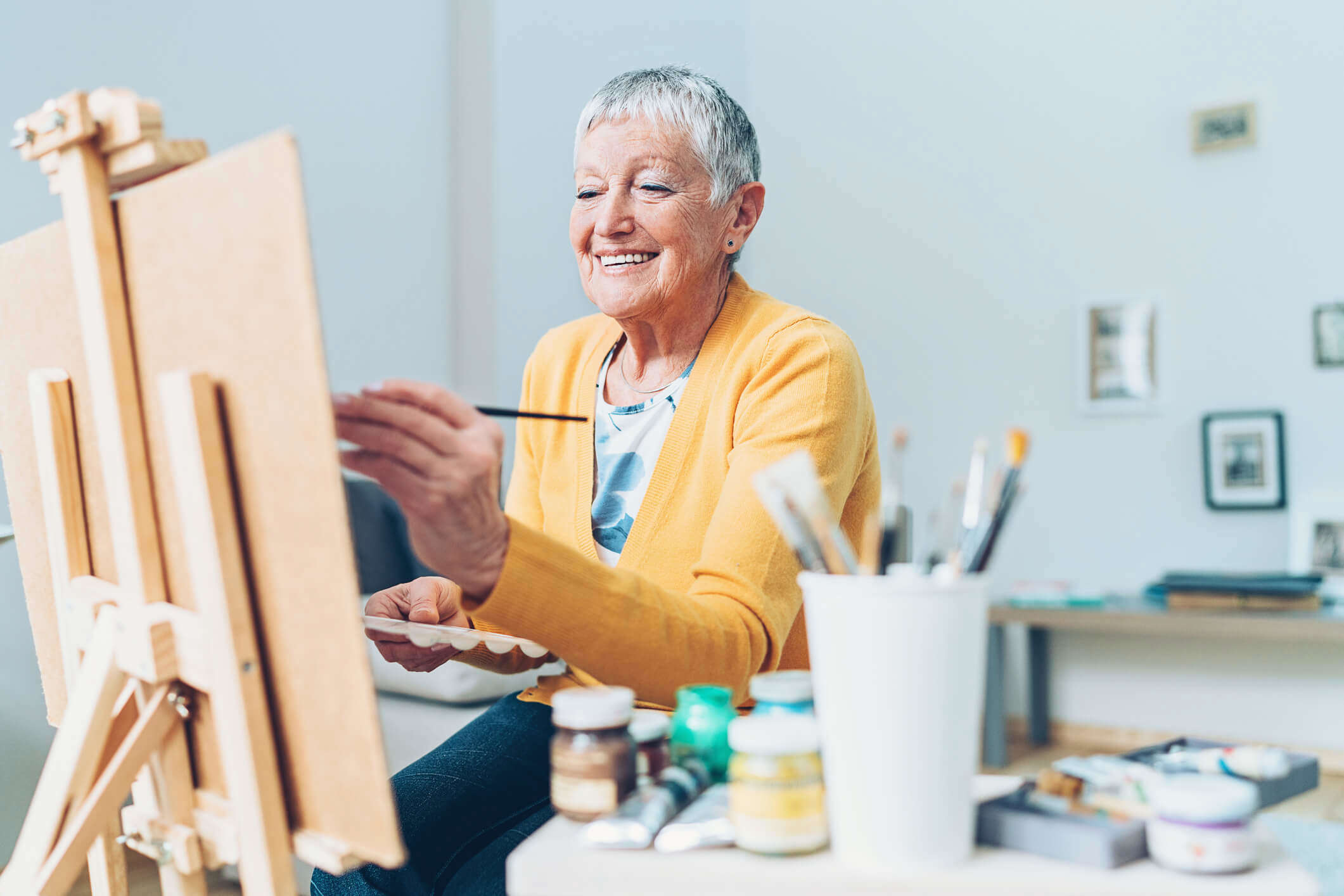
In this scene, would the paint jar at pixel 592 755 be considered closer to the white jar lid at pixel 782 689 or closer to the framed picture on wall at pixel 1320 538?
the white jar lid at pixel 782 689

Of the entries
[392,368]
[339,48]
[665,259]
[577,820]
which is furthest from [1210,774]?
[339,48]

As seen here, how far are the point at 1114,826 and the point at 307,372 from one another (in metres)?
0.49

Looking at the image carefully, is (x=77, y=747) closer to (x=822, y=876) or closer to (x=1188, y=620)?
(x=822, y=876)

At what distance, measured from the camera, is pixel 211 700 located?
68 cm

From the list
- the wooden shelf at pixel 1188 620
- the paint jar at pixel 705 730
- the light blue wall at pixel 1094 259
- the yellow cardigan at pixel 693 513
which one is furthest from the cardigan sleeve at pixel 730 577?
the light blue wall at pixel 1094 259

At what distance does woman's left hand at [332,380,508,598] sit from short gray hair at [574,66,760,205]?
1.91ft

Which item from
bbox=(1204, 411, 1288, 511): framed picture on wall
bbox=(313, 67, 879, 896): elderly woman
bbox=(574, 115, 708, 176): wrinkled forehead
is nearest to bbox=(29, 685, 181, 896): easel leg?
bbox=(313, 67, 879, 896): elderly woman

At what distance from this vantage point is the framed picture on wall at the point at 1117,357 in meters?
3.28

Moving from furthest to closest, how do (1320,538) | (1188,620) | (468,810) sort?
(1320,538) → (1188,620) → (468,810)

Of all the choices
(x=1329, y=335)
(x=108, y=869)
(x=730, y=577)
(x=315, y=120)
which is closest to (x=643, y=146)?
(x=730, y=577)

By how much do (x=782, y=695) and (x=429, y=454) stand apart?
10.3 inches

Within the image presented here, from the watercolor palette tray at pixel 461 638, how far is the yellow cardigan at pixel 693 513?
0.06ft

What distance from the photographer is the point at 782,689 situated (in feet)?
2.07

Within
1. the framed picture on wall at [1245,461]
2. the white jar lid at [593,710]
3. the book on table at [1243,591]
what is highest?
the white jar lid at [593,710]
